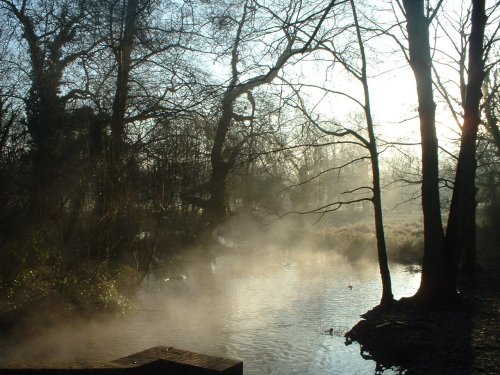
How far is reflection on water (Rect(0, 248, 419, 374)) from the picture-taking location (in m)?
9.21

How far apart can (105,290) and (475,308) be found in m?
8.18

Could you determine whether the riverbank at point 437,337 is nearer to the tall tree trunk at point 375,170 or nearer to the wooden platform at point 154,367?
the tall tree trunk at point 375,170

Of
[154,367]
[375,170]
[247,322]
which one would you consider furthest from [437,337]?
[154,367]

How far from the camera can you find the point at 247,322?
11.9 m

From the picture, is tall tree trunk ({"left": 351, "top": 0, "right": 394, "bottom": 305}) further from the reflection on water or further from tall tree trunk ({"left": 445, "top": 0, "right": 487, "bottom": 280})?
tall tree trunk ({"left": 445, "top": 0, "right": 487, "bottom": 280})

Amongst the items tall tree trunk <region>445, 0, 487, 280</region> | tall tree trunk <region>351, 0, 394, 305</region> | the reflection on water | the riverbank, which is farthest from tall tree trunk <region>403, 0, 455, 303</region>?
the reflection on water

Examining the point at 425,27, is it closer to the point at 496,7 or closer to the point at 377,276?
the point at 496,7

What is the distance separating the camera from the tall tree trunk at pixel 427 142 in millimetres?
10586

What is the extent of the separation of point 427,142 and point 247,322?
5.60m

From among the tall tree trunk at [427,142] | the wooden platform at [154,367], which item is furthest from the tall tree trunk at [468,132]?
the wooden platform at [154,367]

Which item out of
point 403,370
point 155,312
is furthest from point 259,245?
point 403,370

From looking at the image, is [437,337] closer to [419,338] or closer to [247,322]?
[419,338]

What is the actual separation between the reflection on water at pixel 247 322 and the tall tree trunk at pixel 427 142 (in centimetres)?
233

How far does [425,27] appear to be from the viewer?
1073 cm
